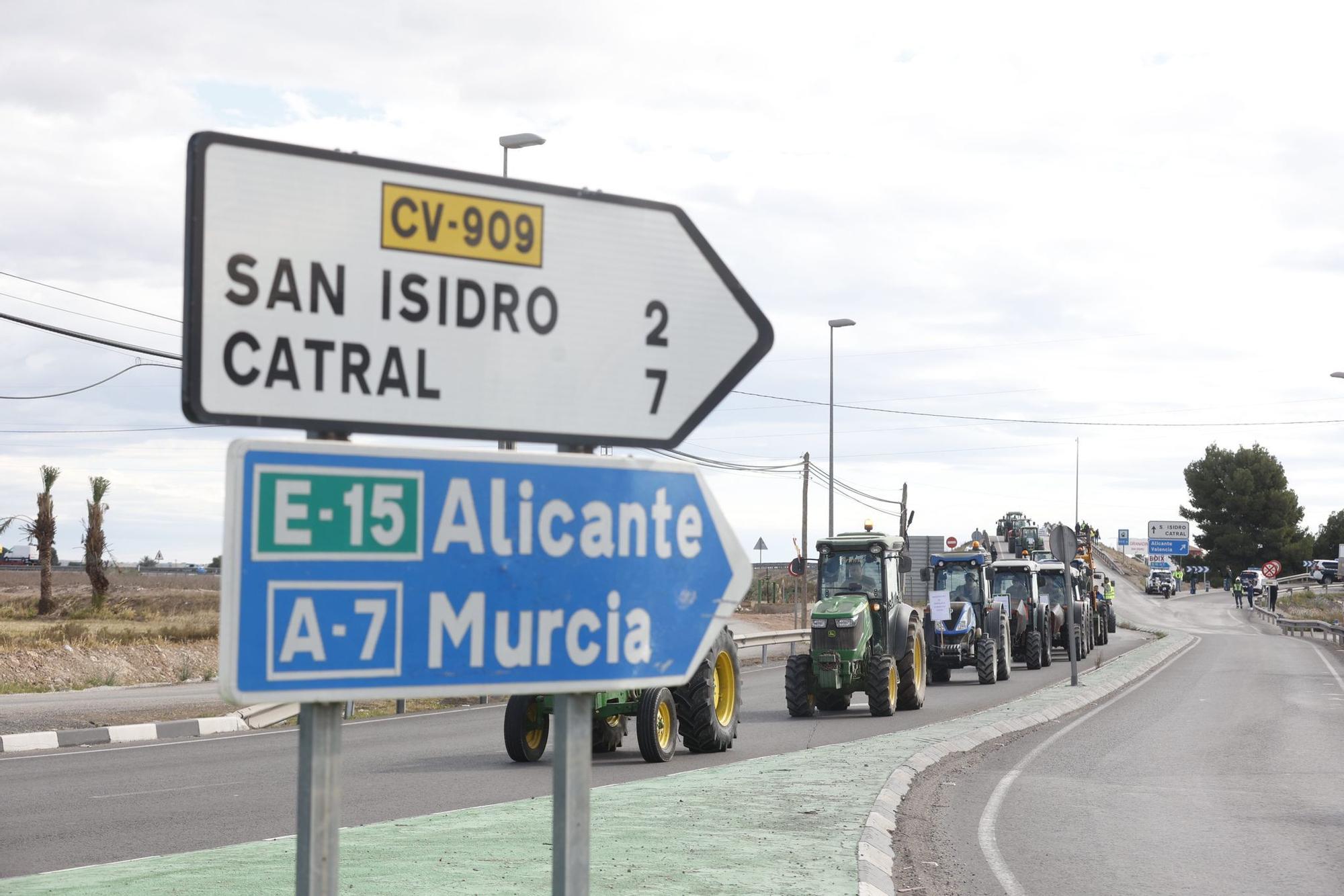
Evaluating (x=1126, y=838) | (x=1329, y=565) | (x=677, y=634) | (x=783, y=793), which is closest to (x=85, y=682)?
(x=783, y=793)

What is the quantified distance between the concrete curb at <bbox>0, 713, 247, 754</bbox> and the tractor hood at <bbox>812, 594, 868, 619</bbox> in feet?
29.1

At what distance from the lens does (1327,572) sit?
102 metres

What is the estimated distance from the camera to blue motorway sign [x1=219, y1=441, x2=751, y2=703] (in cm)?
253

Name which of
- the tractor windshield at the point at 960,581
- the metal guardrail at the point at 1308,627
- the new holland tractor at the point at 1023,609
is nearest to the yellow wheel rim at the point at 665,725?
the tractor windshield at the point at 960,581

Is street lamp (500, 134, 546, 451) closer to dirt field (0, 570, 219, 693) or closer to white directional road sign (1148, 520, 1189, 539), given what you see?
dirt field (0, 570, 219, 693)

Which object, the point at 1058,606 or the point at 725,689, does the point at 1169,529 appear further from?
the point at 725,689

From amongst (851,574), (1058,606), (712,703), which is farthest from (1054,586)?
(712,703)

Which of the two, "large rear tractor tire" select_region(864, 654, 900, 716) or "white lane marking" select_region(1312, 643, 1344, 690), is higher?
"large rear tractor tire" select_region(864, 654, 900, 716)

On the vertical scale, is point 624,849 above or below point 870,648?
below

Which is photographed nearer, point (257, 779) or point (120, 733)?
point (257, 779)

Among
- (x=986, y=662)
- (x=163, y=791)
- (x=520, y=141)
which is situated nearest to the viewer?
(x=163, y=791)

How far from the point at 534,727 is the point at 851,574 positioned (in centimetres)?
803

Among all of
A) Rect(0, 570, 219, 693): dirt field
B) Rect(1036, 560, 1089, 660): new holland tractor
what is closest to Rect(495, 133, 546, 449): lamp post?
Rect(0, 570, 219, 693): dirt field

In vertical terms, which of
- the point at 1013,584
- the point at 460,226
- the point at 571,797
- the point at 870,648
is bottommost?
the point at 870,648
